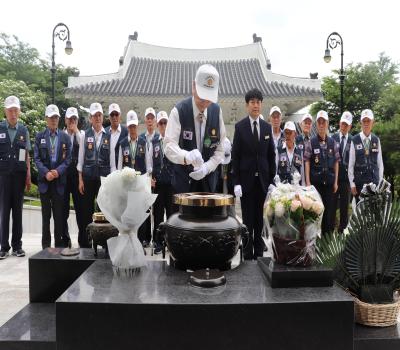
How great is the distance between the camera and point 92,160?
622cm

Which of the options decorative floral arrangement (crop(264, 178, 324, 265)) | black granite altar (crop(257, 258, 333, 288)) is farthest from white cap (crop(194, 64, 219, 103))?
black granite altar (crop(257, 258, 333, 288))

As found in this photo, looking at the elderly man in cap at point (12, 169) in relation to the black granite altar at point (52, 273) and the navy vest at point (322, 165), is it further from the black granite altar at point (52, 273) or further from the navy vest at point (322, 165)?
the navy vest at point (322, 165)

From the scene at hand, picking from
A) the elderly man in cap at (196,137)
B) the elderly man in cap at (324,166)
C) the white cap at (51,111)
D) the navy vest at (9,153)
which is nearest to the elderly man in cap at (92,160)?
the white cap at (51,111)

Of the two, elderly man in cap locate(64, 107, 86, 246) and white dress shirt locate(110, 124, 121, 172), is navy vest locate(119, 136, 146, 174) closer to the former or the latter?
white dress shirt locate(110, 124, 121, 172)

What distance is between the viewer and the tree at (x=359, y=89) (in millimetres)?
21672

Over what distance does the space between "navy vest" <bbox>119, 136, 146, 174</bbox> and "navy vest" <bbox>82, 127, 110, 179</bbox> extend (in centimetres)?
25

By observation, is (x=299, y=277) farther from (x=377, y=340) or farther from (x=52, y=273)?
(x=52, y=273)

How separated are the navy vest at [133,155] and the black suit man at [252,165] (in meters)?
1.97

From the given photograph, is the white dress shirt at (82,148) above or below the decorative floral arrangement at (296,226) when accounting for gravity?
above

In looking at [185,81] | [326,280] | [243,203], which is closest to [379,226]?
[326,280]

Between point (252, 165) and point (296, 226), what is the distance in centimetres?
232

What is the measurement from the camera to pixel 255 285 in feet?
8.36

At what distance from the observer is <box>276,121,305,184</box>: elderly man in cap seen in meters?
6.42

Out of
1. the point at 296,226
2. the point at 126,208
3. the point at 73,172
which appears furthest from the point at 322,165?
the point at 126,208
